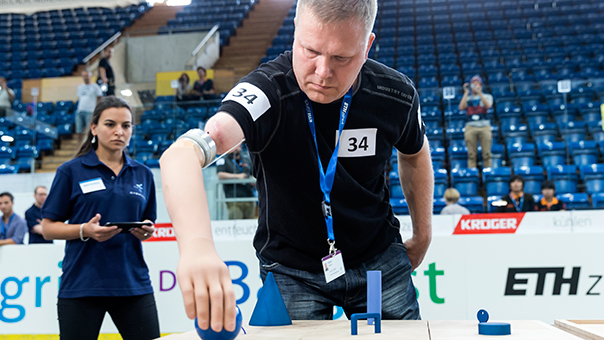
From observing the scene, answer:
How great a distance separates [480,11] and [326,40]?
1428 cm

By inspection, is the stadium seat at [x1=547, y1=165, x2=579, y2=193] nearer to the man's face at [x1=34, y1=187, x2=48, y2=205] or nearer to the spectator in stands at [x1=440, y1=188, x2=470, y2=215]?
the spectator in stands at [x1=440, y1=188, x2=470, y2=215]

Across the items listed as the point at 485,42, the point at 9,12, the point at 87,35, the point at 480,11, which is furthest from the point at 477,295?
the point at 9,12

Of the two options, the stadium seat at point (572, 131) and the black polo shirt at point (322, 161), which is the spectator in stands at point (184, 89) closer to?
the stadium seat at point (572, 131)

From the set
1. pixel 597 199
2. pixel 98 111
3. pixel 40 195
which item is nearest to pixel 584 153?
pixel 597 199

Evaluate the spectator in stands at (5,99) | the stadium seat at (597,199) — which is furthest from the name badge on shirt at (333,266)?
the spectator in stands at (5,99)

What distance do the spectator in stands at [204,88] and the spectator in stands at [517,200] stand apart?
3877 millimetres

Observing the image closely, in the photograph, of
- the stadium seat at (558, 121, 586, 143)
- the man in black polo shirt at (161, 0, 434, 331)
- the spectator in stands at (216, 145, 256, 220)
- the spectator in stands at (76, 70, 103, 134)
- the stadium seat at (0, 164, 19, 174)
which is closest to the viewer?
the man in black polo shirt at (161, 0, 434, 331)

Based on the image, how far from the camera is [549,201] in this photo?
219 inches

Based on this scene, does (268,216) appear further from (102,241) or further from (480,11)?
(480,11)

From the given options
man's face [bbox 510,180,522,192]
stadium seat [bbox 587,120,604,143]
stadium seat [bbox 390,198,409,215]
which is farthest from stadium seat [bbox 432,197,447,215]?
stadium seat [bbox 587,120,604,143]

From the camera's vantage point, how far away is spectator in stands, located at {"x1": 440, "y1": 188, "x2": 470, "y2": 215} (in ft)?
18.3

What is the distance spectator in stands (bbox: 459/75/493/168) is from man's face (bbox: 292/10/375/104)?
506 centimetres

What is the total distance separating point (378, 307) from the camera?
48.4 inches

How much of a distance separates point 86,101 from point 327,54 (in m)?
7.38
